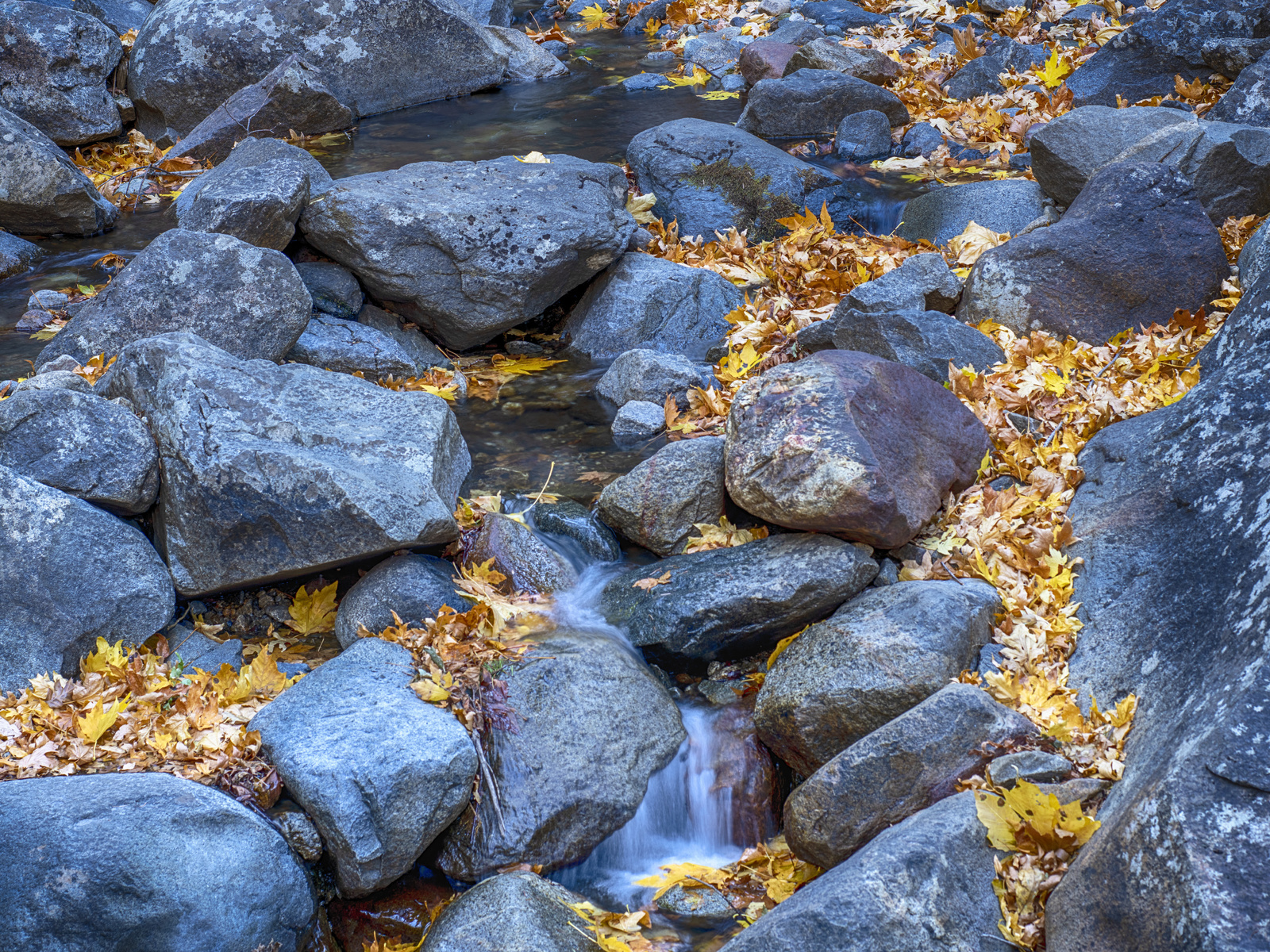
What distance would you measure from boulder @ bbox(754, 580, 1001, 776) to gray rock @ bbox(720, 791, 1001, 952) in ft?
2.48

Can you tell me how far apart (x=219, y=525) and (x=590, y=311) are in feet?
10.8

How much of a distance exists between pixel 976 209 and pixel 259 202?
4.87 m

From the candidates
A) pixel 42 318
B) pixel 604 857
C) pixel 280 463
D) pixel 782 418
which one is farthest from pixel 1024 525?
pixel 42 318

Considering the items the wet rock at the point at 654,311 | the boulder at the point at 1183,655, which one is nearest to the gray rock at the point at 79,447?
the wet rock at the point at 654,311

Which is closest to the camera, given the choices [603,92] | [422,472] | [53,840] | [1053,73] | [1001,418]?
[53,840]

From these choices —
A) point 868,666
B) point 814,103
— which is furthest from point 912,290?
point 814,103

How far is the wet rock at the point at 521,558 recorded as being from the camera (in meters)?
4.61

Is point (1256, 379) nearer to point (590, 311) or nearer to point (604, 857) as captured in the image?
point (604, 857)

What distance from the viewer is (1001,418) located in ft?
16.1

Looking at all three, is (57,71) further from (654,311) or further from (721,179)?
(654,311)

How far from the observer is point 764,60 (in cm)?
1048

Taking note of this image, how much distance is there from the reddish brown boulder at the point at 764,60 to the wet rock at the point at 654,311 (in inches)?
180

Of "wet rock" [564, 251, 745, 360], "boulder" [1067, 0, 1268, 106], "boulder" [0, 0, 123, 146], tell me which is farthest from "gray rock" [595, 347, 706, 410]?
"boulder" [0, 0, 123, 146]

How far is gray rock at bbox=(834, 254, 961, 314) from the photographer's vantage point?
541cm
